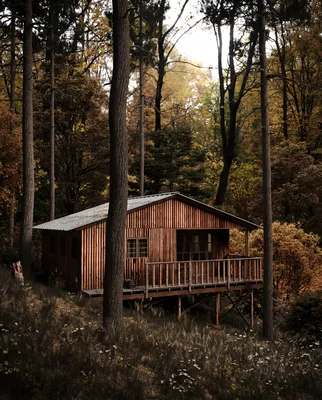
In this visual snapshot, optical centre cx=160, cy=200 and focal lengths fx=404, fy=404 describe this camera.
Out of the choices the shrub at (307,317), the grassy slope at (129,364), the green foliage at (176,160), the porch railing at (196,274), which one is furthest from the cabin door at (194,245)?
the green foliage at (176,160)

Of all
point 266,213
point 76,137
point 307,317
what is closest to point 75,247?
point 266,213

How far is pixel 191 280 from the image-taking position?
1644 centimetres

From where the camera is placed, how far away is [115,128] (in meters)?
9.66

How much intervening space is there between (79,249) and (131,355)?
26.5 feet

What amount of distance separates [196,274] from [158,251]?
190 cm

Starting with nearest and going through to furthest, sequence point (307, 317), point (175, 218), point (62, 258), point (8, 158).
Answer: point (307, 317) → point (175, 218) → point (62, 258) → point (8, 158)

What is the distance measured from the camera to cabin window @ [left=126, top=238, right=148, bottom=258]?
54.5ft

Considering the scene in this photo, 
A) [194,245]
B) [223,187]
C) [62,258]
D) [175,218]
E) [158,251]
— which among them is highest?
[223,187]

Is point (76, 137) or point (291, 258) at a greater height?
point (76, 137)

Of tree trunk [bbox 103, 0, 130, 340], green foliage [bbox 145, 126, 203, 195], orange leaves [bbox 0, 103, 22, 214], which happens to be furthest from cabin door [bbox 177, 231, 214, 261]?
tree trunk [bbox 103, 0, 130, 340]

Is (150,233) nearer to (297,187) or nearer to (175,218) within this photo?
(175,218)

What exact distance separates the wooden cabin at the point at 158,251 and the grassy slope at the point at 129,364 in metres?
4.88

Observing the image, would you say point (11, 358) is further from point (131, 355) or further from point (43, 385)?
point (131, 355)

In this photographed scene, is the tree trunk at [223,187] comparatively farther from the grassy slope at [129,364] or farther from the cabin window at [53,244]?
the grassy slope at [129,364]
